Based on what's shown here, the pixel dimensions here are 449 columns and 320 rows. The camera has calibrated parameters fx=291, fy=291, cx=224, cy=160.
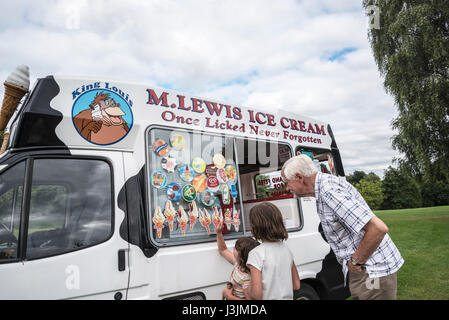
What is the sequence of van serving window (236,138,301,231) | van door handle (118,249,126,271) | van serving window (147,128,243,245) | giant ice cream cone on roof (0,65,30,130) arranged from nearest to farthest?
van door handle (118,249,126,271), giant ice cream cone on roof (0,65,30,130), van serving window (147,128,243,245), van serving window (236,138,301,231)

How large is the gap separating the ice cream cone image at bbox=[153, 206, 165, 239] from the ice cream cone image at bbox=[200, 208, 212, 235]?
17.2 inches

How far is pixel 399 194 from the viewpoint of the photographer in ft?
204

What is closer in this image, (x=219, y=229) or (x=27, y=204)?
(x=27, y=204)

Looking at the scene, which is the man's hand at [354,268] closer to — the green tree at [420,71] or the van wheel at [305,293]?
the van wheel at [305,293]

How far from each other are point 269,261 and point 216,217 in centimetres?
92

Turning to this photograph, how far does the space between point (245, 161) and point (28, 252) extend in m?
2.31

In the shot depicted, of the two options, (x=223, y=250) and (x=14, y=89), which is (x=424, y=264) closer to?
(x=223, y=250)

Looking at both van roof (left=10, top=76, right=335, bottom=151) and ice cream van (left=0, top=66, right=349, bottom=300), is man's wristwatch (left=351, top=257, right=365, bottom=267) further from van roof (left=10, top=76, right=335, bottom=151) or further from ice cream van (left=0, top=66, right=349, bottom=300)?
van roof (left=10, top=76, right=335, bottom=151)

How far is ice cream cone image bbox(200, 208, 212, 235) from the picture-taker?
285cm

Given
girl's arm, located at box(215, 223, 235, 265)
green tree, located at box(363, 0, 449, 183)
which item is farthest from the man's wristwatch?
green tree, located at box(363, 0, 449, 183)

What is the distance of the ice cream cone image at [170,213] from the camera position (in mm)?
2619

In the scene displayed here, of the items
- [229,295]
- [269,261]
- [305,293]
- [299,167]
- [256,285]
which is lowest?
[305,293]

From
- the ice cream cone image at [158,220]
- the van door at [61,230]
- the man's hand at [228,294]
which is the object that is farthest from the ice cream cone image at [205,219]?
the van door at [61,230]

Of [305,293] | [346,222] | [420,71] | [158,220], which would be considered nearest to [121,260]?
[158,220]
